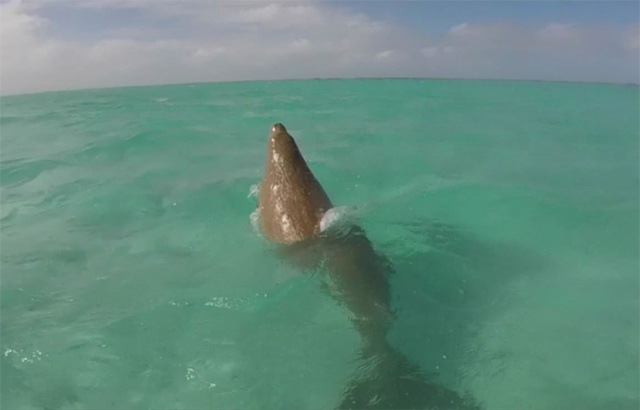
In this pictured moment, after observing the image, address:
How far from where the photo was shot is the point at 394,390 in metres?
5.05

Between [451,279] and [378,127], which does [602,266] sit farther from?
[378,127]

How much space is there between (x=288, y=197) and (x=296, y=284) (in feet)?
3.47

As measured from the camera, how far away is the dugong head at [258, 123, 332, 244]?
22.5ft

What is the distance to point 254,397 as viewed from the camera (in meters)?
5.28

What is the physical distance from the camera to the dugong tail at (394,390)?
16.2 ft

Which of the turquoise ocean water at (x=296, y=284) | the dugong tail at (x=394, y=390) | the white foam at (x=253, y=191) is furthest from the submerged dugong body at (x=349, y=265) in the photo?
the white foam at (x=253, y=191)

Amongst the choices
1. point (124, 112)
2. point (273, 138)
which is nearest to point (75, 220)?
point (273, 138)

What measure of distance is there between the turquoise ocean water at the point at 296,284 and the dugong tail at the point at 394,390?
16cm

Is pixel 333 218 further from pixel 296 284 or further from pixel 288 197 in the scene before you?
pixel 296 284

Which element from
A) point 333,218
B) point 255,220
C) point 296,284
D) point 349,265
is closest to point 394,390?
point 349,265

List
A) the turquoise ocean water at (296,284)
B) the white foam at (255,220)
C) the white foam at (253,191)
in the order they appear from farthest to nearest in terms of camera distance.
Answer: the white foam at (253,191), the white foam at (255,220), the turquoise ocean water at (296,284)

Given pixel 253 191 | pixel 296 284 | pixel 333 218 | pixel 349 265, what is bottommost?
pixel 296 284

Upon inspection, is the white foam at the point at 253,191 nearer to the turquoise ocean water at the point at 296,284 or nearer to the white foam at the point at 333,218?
the turquoise ocean water at the point at 296,284

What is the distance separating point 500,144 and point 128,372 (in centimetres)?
1472
